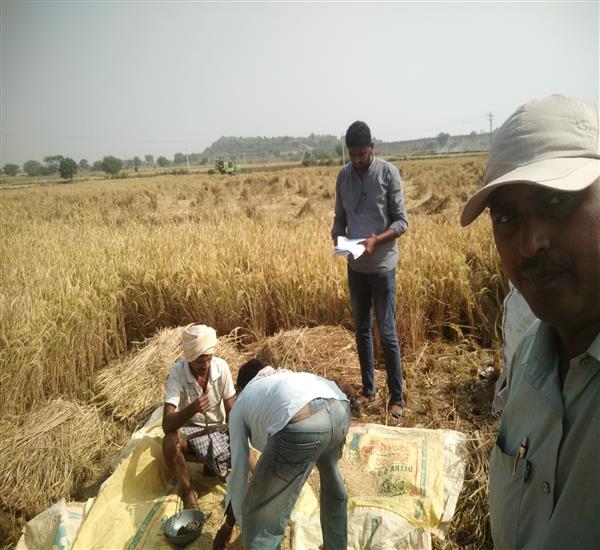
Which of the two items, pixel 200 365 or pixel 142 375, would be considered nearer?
pixel 200 365

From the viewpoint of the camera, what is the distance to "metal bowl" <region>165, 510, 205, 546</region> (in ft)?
7.91

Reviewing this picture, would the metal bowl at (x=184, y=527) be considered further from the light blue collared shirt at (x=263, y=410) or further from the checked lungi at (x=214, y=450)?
the light blue collared shirt at (x=263, y=410)

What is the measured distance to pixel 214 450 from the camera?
112 inches

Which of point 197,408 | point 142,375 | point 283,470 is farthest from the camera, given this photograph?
point 142,375

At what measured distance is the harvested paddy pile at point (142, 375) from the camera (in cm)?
367

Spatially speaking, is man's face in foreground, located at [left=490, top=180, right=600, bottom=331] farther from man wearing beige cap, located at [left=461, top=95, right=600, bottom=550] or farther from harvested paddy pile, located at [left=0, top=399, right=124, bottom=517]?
harvested paddy pile, located at [left=0, top=399, right=124, bottom=517]

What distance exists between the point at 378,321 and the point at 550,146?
2492mm

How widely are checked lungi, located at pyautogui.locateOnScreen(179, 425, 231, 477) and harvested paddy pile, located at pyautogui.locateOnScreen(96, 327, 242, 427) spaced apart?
88 centimetres

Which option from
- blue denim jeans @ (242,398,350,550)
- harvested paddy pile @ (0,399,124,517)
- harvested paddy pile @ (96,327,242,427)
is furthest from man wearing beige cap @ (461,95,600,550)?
harvested paddy pile @ (96,327,242,427)

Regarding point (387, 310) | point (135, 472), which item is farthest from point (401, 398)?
point (135, 472)

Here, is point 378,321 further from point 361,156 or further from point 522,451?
point 522,451

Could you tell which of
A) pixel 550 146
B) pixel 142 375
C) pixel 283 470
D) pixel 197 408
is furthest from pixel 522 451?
pixel 142 375

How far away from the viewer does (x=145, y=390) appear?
12.3 feet

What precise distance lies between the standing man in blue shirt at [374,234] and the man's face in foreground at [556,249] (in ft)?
7.29
